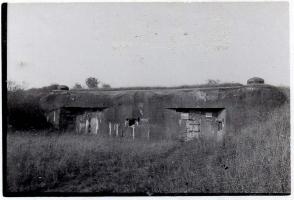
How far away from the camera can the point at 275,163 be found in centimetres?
572

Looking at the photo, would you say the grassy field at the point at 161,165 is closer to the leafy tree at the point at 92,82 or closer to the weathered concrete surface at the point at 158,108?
the weathered concrete surface at the point at 158,108

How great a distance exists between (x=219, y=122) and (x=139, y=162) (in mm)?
1981

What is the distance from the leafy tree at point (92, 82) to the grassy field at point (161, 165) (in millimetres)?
1292

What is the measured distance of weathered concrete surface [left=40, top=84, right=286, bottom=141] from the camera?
21.7 feet

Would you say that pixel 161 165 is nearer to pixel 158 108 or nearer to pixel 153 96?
pixel 158 108

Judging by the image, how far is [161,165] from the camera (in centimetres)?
591

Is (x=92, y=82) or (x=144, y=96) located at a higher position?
(x=92, y=82)

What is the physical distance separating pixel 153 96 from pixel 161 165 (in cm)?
166

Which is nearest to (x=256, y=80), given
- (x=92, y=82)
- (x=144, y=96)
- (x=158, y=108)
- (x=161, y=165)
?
(x=158, y=108)

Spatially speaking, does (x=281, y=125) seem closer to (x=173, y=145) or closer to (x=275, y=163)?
(x=275, y=163)

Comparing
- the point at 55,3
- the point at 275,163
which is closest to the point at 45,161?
the point at 55,3

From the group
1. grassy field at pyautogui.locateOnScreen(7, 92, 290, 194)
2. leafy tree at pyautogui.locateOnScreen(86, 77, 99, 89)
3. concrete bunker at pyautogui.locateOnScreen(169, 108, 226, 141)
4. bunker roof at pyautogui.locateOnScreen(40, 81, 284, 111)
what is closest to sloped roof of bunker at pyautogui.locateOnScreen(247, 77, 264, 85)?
bunker roof at pyautogui.locateOnScreen(40, 81, 284, 111)

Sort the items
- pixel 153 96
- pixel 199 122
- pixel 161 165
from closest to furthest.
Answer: pixel 161 165
pixel 153 96
pixel 199 122

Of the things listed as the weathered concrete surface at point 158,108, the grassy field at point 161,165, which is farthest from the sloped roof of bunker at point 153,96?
the grassy field at point 161,165
